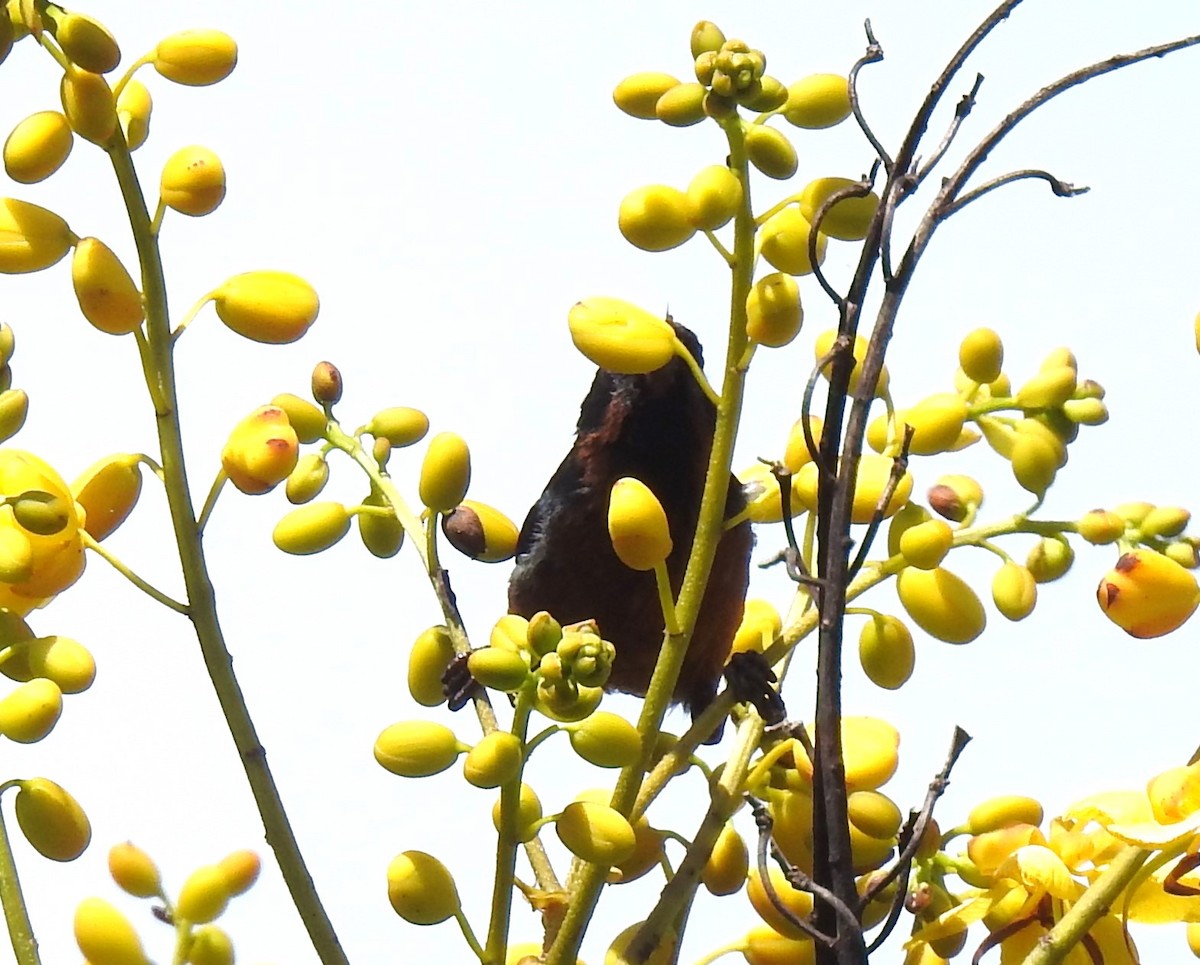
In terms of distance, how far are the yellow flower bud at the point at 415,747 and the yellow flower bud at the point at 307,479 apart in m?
0.31

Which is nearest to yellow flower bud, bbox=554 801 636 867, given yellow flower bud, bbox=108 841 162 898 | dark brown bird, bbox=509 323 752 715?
yellow flower bud, bbox=108 841 162 898

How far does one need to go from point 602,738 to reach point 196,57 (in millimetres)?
419

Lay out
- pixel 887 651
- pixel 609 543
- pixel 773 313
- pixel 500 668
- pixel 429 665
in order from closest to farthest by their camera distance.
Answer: pixel 500 668 → pixel 773 313 → pixel 887 651 → pixel 429 665 → pixel 609 543

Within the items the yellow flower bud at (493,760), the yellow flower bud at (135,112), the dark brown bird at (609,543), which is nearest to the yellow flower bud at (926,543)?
the yellow flower bud at (493,760)

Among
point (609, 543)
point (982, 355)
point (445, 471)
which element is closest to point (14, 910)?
point (445, 471)

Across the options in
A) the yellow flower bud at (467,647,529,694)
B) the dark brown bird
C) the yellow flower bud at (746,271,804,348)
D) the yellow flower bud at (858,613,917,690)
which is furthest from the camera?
the dark brown bird

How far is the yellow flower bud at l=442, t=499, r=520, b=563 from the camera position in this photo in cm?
113

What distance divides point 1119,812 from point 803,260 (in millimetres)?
321

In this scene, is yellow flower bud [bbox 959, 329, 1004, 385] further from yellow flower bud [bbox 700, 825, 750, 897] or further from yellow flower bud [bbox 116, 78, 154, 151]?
yellow flower bud [bbox 116, 78, 154, 151]

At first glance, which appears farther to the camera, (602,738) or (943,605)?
(943,605)

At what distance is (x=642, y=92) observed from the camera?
880 millimetres

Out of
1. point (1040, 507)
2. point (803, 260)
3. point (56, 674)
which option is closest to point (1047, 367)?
point (1040, 507)

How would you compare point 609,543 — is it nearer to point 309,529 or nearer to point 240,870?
point 309,529

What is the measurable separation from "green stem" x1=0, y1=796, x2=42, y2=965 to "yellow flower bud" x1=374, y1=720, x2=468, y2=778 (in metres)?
0.18
